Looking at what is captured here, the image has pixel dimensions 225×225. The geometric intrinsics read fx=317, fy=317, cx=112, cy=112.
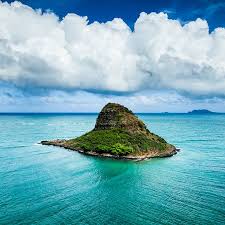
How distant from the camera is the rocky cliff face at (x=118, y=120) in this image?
460ft

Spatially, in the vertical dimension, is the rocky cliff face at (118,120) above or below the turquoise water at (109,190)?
above

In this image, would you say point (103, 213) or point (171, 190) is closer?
point (103, 213)

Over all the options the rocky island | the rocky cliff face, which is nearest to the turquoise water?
the rocky island

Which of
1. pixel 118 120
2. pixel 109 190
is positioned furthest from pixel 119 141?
pixel 109 190

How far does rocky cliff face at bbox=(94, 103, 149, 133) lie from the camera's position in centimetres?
14025

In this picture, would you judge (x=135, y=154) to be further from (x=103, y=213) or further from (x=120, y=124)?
(x=103, y=213)

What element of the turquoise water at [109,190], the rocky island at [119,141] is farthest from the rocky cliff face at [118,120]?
the turquoise water at [109,190]

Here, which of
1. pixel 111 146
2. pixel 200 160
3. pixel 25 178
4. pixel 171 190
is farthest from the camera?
pixel 111 146

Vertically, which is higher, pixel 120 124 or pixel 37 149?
pixel 120 124

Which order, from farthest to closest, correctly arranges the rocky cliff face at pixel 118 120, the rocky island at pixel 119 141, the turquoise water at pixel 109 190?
the rocky cliff face at pixel 118 120 < the rocky island at pixel 119 141 < the turquoise water at pixel 109 190

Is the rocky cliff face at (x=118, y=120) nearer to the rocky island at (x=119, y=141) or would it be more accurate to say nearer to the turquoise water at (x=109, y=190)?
the rocky island at (x=119, y=141)

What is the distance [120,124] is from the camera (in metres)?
141

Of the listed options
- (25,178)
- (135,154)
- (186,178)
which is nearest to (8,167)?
(25,178)

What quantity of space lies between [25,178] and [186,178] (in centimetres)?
4392
